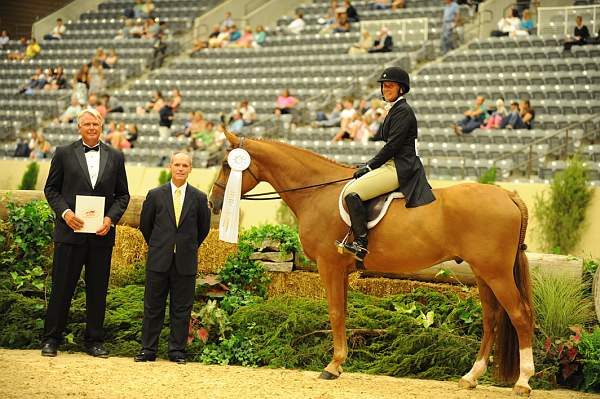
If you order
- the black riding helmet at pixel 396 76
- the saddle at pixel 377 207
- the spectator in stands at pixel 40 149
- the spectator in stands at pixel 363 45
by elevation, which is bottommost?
the saddle at pixel 377 207

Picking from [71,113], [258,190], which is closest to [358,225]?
[258,190]

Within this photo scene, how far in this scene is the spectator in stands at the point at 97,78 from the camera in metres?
24.2

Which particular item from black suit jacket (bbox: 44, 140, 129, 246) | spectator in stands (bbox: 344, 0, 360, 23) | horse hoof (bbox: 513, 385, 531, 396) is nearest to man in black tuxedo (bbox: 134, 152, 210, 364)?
black suit jacket (bbox: 44, 140, 129, 246)

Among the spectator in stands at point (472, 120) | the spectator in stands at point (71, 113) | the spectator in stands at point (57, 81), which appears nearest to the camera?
the spectator in stands at point (472, 120)

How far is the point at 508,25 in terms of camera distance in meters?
19.9

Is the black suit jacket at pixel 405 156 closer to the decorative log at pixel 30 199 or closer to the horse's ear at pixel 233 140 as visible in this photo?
the horse's ear at pixel 233 140

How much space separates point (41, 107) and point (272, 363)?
1823 centimetres

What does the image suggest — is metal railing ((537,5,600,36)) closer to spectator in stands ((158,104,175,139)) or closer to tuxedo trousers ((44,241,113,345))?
spectator in stands ((158,104,175,139))

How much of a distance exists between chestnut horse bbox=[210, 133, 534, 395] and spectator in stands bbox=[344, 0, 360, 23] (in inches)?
640

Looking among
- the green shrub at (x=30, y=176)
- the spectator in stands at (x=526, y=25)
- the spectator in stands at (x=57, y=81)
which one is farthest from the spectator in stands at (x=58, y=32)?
the spectator in stands at (x=526, y=25)

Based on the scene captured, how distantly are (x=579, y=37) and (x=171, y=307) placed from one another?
13.1 meters

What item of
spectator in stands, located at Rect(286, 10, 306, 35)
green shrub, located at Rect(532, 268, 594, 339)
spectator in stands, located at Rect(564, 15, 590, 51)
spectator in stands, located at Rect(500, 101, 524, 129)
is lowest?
green shrub, located at Rect(532, 268, 594, 339)

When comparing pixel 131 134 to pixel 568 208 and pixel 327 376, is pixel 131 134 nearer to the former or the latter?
pixel 568 208

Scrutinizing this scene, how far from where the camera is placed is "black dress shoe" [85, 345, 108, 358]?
7.85 metres
